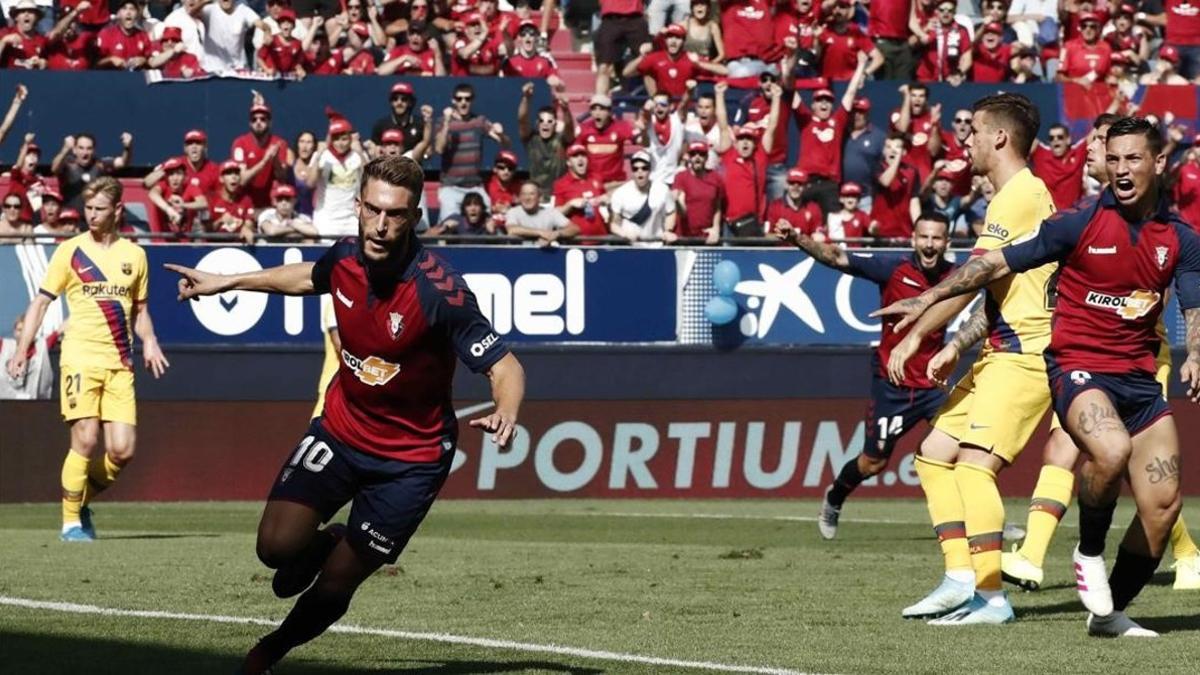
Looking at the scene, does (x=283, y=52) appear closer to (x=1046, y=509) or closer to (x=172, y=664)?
(x=1046, y=509)

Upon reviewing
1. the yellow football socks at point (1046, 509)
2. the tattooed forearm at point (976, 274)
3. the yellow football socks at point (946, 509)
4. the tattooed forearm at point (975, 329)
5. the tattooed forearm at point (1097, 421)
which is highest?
the tattooed forearm at point (976, 274)

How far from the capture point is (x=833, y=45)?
24.9m

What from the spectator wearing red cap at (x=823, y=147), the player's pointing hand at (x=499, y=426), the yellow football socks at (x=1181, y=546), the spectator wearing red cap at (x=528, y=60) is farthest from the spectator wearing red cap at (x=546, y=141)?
the player's pointing hand at (x=499, y=426)

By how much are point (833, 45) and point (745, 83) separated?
120 cm

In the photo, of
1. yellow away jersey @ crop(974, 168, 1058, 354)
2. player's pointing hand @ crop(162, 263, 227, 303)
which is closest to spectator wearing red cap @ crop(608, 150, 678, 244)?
yellow away jersey @ crop(974, 168, 1058, 354)

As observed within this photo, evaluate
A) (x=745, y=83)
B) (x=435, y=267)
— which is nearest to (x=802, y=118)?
(x=745, y=83)

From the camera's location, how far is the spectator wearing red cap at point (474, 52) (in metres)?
24.2

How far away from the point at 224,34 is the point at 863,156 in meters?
7.43

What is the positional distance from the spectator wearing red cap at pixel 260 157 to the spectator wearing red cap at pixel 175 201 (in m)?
0.57

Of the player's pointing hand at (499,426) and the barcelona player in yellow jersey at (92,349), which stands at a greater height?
the player's pointing hand at (499,426)

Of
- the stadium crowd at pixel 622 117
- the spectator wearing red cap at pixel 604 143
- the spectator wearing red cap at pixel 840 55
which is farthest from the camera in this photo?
the spectator wearing red cap at pixel 840 55

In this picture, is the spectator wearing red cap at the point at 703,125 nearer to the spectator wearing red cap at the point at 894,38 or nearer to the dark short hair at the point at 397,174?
the spectator wearing red cap at the point at 894,38

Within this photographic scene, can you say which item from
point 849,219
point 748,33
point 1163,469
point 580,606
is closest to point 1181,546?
point 1163,469

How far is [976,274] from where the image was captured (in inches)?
357
